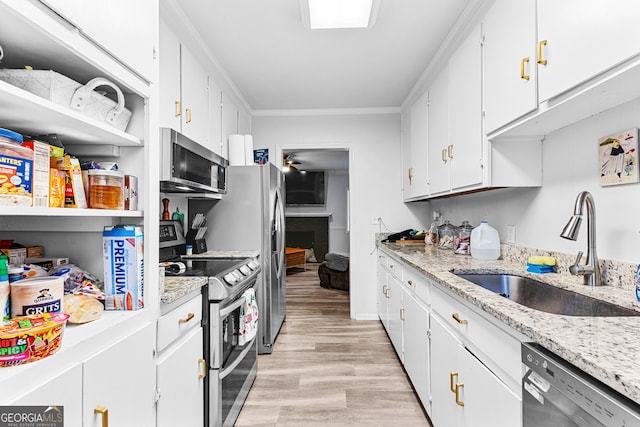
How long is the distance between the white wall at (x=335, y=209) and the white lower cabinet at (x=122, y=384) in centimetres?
714

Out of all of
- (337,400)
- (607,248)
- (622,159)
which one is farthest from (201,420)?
(622,159)

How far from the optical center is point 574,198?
1665 mm

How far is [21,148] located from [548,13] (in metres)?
1.81

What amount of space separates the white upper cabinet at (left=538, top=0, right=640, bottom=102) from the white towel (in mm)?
1858

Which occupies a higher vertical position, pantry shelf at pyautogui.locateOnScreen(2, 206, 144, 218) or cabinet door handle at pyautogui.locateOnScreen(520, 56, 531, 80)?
cabinet door handle at pyautogui.locateOnScreen(520, 56, 531, 80)

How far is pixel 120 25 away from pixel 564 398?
5.08 feet

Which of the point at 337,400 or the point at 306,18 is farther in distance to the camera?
the point at 337,400

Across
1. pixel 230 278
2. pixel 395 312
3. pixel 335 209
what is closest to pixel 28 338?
pixel 230 278

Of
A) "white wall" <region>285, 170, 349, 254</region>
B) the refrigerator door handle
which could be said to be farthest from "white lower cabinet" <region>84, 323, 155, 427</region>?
"white wall" <region>285, 170, 349, 254</region>

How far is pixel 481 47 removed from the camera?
1.93 meters

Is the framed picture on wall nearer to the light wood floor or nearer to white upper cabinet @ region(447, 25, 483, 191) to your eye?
white upper cabinet @ region(447, 25, 483, 191)

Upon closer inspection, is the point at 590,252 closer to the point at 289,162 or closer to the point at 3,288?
the point at 3,288

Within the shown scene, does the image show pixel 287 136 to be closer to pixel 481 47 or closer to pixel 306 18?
pixel 306 18

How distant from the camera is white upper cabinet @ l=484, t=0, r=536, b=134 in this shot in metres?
1.47
